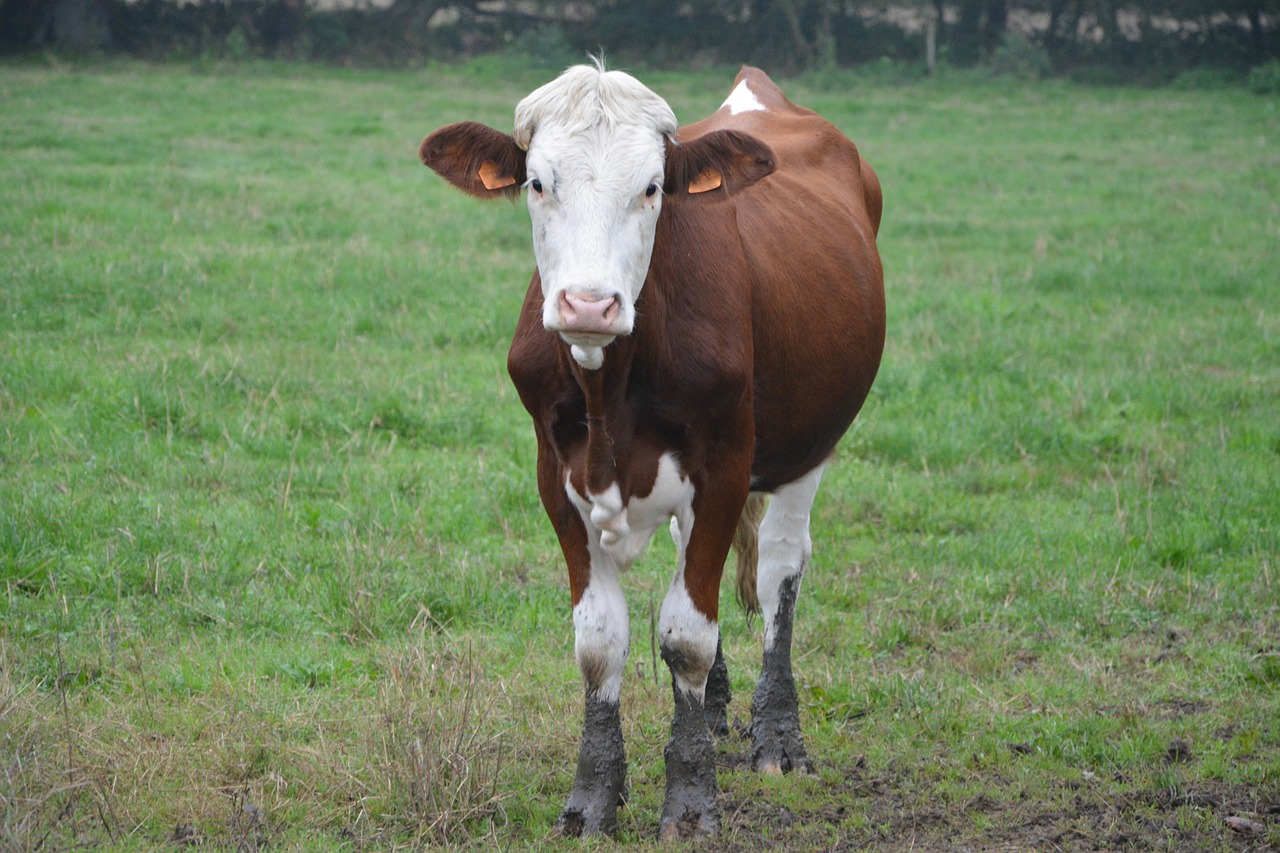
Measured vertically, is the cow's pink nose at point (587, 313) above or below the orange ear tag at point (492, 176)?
below

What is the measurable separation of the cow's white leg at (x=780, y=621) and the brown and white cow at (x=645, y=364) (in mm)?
14

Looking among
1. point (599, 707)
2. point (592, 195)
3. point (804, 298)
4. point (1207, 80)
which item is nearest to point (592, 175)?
point (592, 195)

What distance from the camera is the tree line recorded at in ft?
103

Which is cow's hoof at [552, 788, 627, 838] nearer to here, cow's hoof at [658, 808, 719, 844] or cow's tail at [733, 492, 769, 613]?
cow's hoof at [658, 808, 719, 844]

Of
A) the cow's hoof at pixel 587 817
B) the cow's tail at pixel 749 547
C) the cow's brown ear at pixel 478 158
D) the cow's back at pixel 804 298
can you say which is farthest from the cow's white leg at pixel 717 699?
the cow's brown ear at pixel 478 158

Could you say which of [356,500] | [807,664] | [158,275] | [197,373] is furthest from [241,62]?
[807,664]

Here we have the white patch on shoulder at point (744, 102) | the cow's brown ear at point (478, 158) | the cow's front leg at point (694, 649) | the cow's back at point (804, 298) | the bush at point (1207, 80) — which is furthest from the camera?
the bush at point (1207, 80)

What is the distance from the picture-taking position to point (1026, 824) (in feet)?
13.7

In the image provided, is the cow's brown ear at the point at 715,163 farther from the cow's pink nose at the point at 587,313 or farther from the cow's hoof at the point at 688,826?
the cow's hoof at the point at 688,826

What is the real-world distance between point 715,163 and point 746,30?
3093cm

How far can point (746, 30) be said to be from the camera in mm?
33406

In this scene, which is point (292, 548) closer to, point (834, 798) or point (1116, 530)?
point (834, 798)

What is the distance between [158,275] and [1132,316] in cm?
742

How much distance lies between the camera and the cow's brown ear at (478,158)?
3.82 meters
